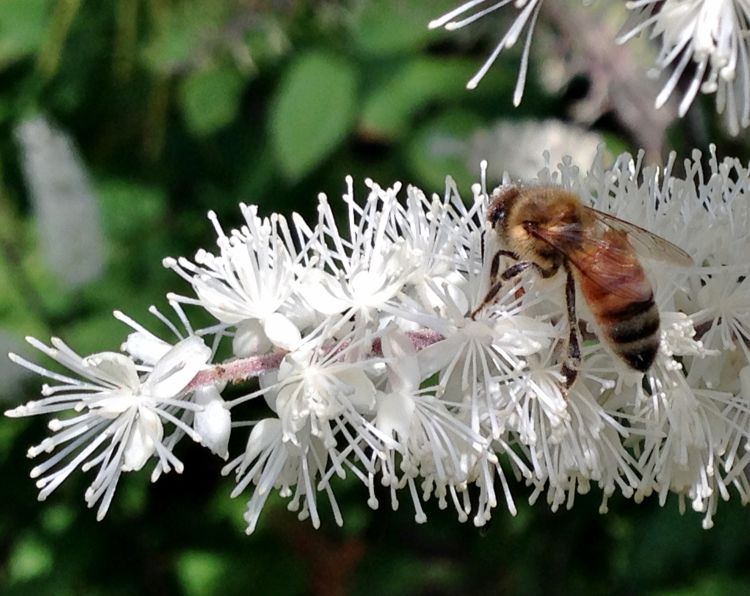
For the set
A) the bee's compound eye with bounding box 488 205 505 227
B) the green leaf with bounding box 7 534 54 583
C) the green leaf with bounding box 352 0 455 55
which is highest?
the bee's compound eye with bounding box 488 205 505 227

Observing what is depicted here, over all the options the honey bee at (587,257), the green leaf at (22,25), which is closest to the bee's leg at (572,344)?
the honey bee at (587,257)

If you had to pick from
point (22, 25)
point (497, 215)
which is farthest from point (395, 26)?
point (497, 215)

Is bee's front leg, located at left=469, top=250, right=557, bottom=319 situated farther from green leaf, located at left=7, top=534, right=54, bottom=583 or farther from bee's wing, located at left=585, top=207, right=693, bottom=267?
green leaf, located at left=7, top=534, right=54, bottom=583

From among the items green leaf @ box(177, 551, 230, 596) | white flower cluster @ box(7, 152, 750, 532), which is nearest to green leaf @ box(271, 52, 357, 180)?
green leaf @ box(177, 551, 230, 596)

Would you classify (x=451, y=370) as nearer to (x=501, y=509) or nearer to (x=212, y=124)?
(x=501, y=509)

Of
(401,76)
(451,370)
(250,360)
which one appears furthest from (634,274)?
(401,76)

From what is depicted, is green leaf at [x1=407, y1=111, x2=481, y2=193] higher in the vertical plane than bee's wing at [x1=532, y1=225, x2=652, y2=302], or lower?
lower

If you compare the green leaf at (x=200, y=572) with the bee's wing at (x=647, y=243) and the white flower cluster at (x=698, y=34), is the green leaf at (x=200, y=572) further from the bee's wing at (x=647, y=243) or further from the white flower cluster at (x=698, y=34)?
the white flower cluster at (x=698, y=34)

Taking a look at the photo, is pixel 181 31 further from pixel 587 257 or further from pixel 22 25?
pixel 587 257
